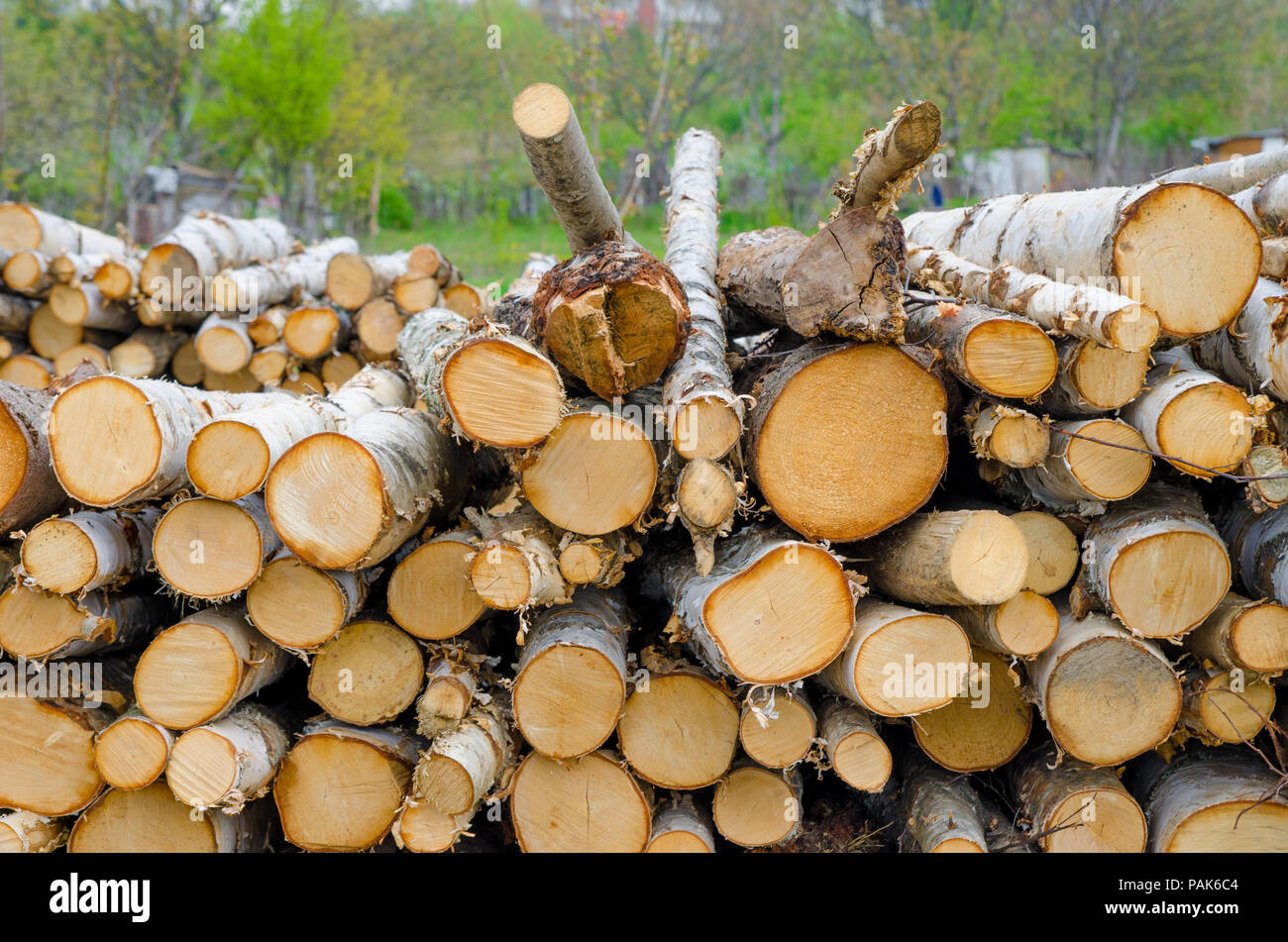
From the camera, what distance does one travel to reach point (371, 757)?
2.85 meters

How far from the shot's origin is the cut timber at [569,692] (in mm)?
2643

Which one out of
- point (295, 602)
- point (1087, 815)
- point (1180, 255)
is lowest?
point (1087, 815)

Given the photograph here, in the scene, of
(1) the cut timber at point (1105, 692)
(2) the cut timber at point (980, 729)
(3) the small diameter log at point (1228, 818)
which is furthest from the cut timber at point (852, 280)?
(3) the small diameter log at point (1228, 818)

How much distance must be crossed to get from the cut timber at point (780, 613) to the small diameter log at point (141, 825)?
1.88m

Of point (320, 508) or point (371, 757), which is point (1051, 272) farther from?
point (371, 757)

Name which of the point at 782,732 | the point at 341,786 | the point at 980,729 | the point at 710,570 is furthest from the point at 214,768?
the point at 980,729

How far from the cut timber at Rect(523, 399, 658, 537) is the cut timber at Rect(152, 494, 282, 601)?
2.92 ft

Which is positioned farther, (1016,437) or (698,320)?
(698,320)

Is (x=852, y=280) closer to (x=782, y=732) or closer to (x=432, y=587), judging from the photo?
(x=782, y=732)

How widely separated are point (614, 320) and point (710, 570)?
2.66 ft

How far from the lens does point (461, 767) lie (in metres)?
2.61

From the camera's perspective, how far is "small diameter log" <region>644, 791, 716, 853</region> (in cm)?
276

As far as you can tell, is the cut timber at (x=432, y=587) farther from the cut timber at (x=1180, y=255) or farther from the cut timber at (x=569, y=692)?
the cut timber at (x=1180, y=255)
